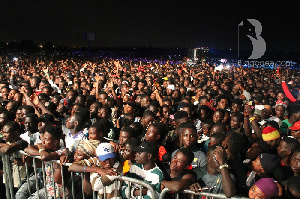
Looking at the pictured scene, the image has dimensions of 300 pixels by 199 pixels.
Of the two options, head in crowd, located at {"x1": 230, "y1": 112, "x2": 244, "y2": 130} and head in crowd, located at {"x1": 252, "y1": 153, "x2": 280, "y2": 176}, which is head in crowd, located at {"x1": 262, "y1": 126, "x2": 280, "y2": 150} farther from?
head in crowd, located at {"x1": 252, "y1": 153, "x2": 280, "y2": 176}

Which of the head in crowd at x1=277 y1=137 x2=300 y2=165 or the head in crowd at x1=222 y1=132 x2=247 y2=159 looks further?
the head in crowd at x1=277 y1=137 x2=300 y2=165

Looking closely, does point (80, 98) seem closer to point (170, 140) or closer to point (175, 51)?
point (170, 140)

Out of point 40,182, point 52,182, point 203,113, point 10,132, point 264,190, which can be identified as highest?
point 10,132

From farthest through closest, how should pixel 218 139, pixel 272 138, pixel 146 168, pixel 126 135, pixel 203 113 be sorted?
pixel 203 113
pixel 272 138
pixel 126 135
pixel 218 139
pixel 146 168

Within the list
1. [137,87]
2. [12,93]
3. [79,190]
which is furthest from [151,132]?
[137,87]

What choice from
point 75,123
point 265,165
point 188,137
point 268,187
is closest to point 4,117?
point 75,123

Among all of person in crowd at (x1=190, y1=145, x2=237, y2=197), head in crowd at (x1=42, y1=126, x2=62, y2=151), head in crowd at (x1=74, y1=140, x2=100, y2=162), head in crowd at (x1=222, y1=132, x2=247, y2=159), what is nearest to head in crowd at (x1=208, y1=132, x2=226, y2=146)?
head in crowd at (x1=222, y1=132, x2=247, y2=159)

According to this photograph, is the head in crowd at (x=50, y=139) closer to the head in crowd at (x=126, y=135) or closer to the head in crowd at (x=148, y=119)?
the head in crowd at (x=126, y=135)

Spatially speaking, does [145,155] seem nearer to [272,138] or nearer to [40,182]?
[40,182]

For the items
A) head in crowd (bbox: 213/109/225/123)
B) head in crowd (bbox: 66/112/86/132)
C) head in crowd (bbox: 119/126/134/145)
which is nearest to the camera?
head in crowd (bbox: 119/126/134/145)

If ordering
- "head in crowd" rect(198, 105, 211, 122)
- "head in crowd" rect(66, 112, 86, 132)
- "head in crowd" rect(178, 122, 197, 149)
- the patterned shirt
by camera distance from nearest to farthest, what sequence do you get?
the patterned shirt < "head in crowd" rect(178, 122, 197, 149) < "head in crowd" rect(66, 112, 86, 132) < "head in crowd" rect(198, 105, 211, 122)

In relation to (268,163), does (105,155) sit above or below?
above

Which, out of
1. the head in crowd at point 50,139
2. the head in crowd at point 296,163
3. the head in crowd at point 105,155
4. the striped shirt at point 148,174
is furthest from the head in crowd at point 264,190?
the head in crowd at point 50,139

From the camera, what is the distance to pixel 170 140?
188 inches
